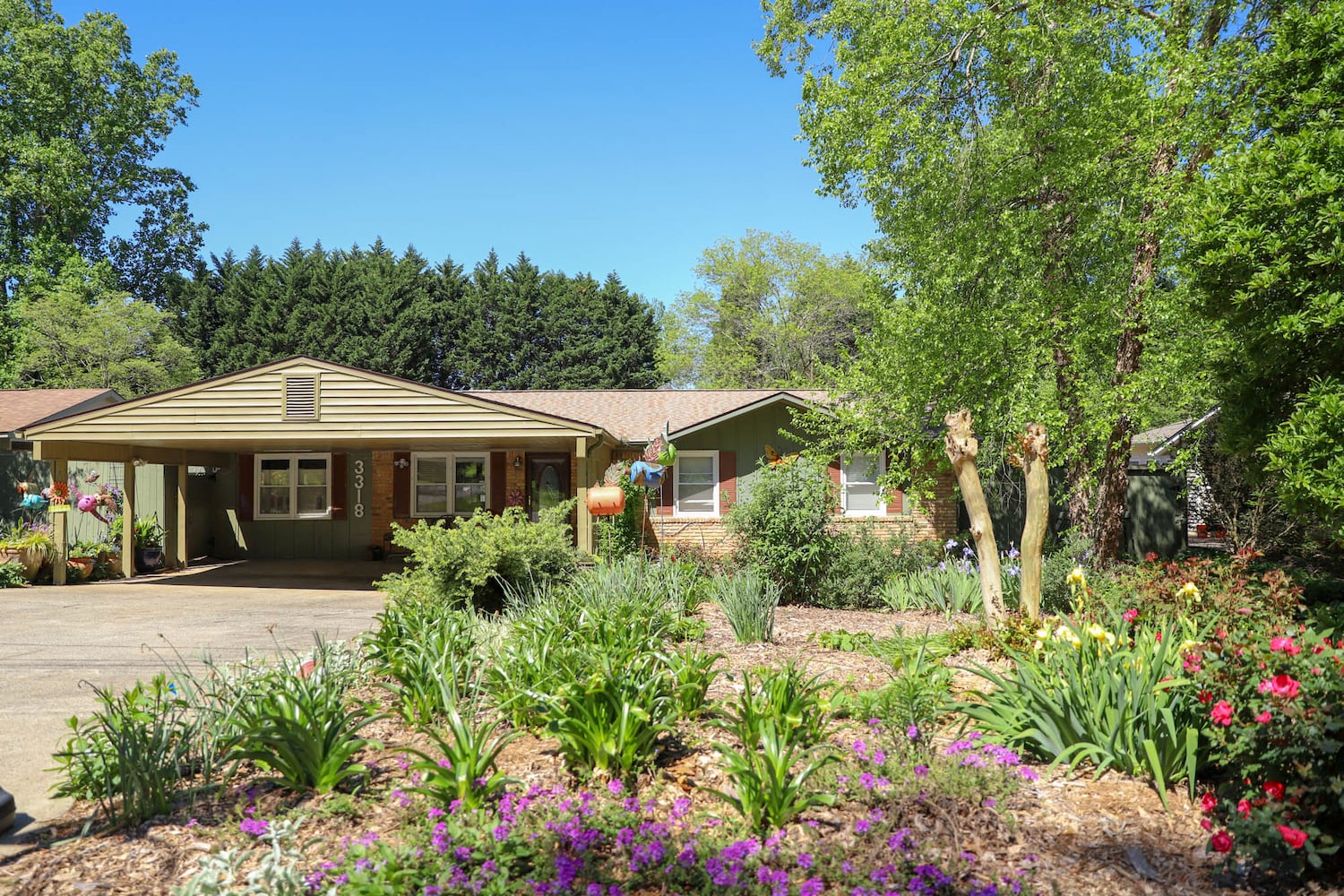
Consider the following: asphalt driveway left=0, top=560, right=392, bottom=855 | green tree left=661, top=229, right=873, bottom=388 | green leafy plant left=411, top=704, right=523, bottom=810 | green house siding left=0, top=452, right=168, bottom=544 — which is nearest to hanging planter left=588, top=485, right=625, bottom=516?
asphalt driveway left=0, top=560, right=392, bottom=855

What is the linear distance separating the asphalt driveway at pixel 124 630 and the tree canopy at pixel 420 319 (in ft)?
58.4

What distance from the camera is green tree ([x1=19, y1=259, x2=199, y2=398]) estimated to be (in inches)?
1007

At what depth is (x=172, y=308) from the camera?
33.6 meters

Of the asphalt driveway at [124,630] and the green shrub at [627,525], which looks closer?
the asphalt driveway at [124,630]

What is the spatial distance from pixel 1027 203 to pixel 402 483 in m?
13.0

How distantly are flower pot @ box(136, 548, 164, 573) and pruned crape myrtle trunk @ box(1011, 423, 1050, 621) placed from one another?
49.1 feet

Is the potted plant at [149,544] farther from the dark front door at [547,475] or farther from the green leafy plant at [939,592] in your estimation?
the green leafy plant at [939,592]

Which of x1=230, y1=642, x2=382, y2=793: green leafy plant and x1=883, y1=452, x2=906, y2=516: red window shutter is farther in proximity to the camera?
x1=883, y1=452, x2=906, y2=516: red window shutter

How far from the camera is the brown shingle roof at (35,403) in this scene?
56.6 feet

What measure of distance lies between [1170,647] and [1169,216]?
27.5ft

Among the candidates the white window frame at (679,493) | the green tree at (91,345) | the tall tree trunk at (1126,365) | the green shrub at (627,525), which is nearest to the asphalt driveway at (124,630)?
the green shrub at (627,525)

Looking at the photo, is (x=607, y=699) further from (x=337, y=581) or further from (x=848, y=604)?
(x=337, y=581)

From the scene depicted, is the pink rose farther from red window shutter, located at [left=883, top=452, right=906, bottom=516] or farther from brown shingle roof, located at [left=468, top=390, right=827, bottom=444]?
red window shutter, located at [left=883, top=452, right=906, bottom=516]

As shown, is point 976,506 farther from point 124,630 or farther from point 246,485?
point 246,485
